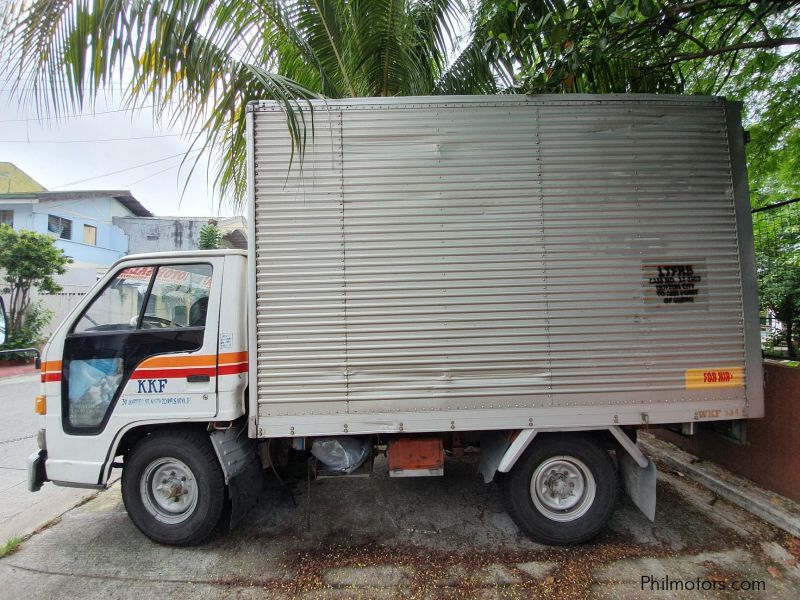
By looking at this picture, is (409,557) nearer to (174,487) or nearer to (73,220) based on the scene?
(174,487)

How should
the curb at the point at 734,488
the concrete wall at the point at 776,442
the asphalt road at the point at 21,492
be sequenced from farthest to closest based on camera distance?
1. the asphalt road at the point at 21,492
2. the concrete wall at the point at 776,442
3. the curb at the point at 734,488

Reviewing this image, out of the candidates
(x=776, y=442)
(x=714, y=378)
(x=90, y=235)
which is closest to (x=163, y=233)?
(x=90, y=235)

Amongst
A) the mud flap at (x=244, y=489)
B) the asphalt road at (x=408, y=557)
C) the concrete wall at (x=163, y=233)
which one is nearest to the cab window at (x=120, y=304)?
the mud flap at (x=244, y=489)

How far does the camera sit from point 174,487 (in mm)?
3287

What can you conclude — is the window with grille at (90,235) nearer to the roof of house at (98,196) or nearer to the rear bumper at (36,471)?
the roof of house at (98,196)

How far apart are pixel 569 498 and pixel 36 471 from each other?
425 cm

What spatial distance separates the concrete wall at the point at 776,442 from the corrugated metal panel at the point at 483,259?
91 cm

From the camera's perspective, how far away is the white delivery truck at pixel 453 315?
119 inches

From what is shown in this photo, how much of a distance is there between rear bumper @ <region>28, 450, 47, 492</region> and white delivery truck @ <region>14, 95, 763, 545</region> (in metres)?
0.02

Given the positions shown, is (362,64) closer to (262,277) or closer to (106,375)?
(262,277)

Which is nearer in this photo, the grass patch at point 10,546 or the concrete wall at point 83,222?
the grass patch at point 10,546

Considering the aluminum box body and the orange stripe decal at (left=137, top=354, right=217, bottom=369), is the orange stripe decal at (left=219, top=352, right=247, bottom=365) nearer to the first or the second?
the orange stripe decal at (left=137, top=354, right=217, bottom=369)

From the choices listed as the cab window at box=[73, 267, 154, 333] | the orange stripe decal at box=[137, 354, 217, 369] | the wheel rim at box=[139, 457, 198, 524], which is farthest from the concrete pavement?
the cab window at box=[73, 267, 154, 333]

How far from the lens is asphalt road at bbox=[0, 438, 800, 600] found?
2807 mm
